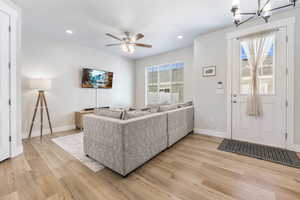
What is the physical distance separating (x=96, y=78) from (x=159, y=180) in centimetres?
402

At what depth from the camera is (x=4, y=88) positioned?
7.09ft

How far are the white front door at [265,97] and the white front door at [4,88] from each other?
15.1ft

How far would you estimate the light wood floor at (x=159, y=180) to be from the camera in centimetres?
144

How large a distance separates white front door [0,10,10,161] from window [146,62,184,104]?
14.3ft

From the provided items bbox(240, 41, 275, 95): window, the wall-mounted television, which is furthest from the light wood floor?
the wall-mounted television

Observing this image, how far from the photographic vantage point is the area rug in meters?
2.04

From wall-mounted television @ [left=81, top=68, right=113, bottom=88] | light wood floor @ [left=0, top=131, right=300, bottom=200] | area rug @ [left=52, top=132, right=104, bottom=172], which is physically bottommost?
light wood floor @ [left=0, top=131, right=300, bottom=200]

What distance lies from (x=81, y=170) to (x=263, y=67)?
4.02 metres

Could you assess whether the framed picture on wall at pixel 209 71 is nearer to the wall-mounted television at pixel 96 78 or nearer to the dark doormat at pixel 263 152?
the dark doormat at pixel 263 152

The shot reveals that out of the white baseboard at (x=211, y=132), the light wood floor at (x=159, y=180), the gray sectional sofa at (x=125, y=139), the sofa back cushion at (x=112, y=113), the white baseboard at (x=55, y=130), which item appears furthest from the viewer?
the white baseboard at (x=55, y=130)

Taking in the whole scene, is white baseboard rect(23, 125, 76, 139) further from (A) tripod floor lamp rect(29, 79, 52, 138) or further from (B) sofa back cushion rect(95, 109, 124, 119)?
(B) sofa back cushion rect(95, 109, 124, 119)

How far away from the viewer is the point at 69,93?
409 centimetres

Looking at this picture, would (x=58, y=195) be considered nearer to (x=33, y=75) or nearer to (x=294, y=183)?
(x=294, y=183)

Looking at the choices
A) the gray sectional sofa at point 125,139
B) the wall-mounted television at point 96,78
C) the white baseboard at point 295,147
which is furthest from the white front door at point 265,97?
the wall-mounted television at point 96,78
